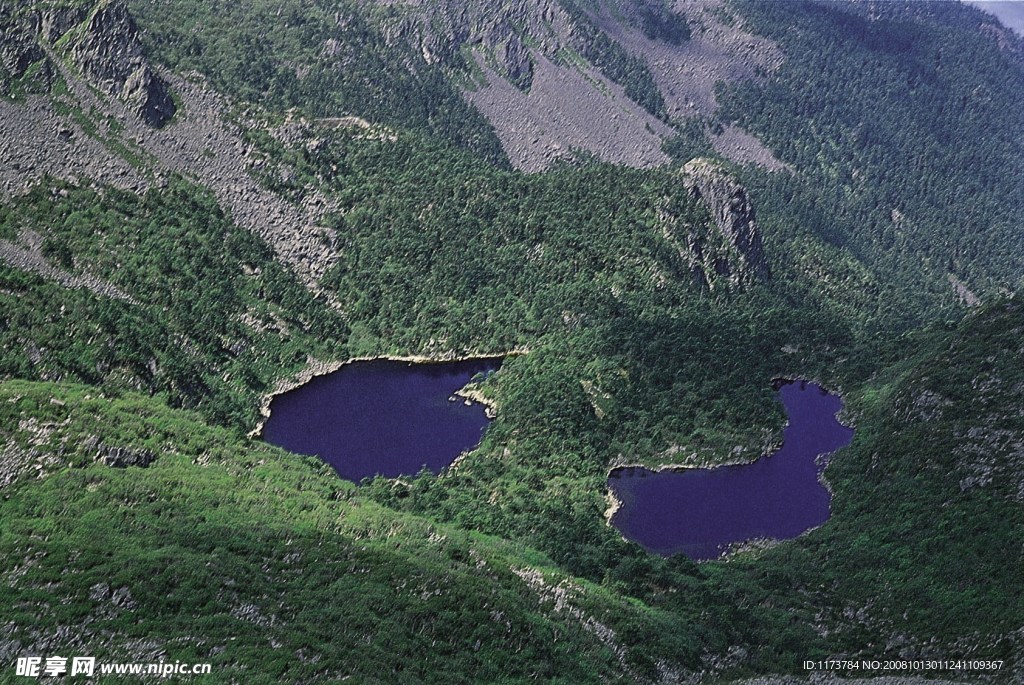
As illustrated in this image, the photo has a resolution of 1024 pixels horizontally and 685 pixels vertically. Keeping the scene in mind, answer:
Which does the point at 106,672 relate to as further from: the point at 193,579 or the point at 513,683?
the point at 513,683

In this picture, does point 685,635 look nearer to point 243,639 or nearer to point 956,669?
point 956,669

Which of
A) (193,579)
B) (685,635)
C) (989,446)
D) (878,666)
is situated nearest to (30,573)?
(193,579)

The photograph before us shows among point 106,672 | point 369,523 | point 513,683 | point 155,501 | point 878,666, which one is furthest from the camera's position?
point 369,523

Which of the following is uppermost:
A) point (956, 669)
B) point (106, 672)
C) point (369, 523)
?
point (956, 669)

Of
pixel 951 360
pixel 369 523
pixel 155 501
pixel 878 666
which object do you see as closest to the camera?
pixel 878 666

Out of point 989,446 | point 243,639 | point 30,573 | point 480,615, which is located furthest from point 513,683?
point 989,446

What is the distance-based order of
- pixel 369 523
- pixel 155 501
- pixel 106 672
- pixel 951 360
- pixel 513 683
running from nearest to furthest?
pixel 106 672 → pixel 513 683 → pixel 155 501 → pixel 369 523 → pixel 951 360

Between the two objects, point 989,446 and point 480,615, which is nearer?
point 480,615

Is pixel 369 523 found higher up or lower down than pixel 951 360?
lower down

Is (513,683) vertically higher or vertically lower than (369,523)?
higher
